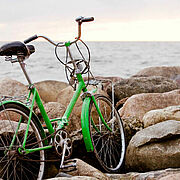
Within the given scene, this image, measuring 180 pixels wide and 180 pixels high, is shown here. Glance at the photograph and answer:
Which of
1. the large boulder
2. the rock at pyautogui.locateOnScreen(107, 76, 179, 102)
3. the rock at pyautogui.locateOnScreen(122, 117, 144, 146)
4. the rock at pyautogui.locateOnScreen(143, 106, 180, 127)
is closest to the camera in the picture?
the rock at pyautogui.locateOnScreen(143, 106, 180, 127)

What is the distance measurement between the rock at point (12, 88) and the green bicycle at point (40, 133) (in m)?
2.00

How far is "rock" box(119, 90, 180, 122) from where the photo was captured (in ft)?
19.8

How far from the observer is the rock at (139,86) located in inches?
306

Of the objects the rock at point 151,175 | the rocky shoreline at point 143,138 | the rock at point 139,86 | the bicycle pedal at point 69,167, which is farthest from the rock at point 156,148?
the rock at point 139,86

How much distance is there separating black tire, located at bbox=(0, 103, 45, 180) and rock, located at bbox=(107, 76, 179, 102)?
13.2 ft

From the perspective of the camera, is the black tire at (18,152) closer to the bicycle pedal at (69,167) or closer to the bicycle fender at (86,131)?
the bicycle pedal at (69,167)

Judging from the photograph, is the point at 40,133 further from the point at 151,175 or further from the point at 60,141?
the point at 151,175

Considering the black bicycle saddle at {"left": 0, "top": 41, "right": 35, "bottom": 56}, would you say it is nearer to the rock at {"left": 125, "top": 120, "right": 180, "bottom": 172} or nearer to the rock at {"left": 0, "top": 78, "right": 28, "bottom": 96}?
the rock at {"left": 125, "top": 120, "right": 180, "bottom": 172}

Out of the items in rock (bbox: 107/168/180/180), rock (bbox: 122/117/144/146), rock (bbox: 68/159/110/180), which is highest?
rock (bbox: 122/117/144/146)

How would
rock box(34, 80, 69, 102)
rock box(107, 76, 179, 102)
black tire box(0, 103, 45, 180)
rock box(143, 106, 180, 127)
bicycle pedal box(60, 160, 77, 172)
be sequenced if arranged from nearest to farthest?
black tire box(0, 103, 45, 180)
bicycle pedal box(60, 160, 77, 172)
rock box(143, 106, 180, 127)
rock box(107, 76, 179, 102)
rock box(34, 80, 69, 102)

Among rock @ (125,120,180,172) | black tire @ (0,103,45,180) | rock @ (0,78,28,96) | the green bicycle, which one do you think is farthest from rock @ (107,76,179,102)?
black tire @ (0,103,45,180)

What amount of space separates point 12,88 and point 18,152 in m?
3.93

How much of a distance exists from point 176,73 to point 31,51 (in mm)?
8522

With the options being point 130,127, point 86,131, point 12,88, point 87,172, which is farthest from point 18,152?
point 12,88
